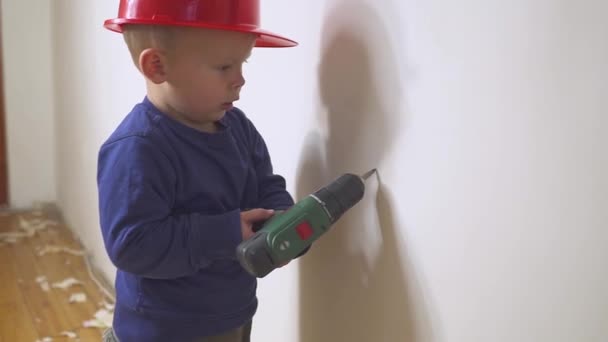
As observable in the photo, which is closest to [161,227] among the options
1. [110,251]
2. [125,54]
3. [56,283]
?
[110,251]

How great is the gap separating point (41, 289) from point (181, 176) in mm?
1434

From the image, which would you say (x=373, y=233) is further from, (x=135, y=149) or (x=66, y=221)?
(x=66, y=221)

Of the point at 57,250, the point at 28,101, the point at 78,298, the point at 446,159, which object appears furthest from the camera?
the point at 28,101

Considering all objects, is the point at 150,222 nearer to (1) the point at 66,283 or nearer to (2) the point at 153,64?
(2) the point at 153,64

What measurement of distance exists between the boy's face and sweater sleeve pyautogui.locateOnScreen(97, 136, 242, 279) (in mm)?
83

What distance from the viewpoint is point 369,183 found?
86 centimetres

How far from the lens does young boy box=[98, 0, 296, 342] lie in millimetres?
784

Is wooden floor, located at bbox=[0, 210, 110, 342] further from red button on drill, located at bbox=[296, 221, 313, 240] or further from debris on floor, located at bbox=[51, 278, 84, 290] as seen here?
red button on drill, located at bbox=[296, 221, 313, 240]

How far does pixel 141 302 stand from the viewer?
909 mm

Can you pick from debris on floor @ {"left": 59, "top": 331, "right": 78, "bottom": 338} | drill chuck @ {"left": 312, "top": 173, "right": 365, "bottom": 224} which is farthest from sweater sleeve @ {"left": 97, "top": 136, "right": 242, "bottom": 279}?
debris on floor @ {"left": 59, "top": 331, "right": 78, "bottom": 338}

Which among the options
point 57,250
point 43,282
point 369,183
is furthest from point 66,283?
point 369,183

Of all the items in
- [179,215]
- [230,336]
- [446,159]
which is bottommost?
[230,336]

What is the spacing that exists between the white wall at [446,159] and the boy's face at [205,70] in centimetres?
15

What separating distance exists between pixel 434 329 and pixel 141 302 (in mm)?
420
